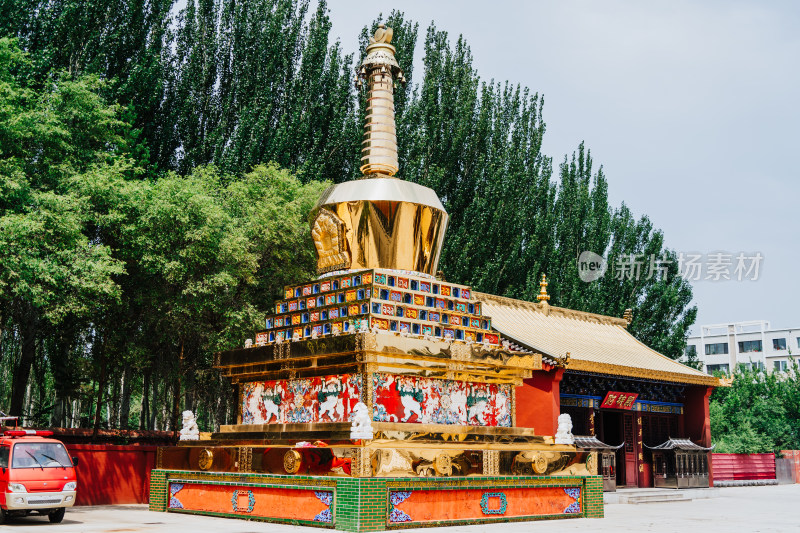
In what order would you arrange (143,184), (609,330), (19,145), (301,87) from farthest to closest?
(301,87), (609,330), (143,184), (19,145)

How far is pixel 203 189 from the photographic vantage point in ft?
55.6

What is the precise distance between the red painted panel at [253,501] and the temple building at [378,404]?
0.02 metres

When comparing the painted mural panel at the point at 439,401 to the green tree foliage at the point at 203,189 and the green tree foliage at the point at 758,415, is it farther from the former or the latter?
the green tree foliage at the point at 758,415

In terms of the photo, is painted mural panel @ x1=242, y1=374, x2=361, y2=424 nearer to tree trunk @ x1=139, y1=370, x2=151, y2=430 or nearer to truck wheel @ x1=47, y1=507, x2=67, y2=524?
truck wheel @ x1=47, y1=507, x2=67, y2=524

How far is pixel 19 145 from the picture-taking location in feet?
46.1

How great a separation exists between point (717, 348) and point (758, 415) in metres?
27.9

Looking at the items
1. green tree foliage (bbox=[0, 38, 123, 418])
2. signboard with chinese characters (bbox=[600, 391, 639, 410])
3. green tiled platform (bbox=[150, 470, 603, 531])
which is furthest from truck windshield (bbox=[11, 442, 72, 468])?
signboard with chinese characters (bbox=[600, 391, 639, 410])

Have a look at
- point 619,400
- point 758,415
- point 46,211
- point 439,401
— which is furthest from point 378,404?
point 758,415

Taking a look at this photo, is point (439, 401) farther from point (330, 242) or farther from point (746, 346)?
point (746, 346)

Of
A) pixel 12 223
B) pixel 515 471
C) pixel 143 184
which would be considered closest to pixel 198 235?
pixel 143 184

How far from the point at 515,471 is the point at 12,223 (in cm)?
850

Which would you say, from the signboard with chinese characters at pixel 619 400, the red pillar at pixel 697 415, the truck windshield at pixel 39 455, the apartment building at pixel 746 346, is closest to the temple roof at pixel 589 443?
the signboard with chinese characters at pixel 619 400

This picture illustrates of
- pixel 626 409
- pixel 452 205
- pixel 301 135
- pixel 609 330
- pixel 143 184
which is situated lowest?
pixel 626 409

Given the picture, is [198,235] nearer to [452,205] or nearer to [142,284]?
[142,284]
